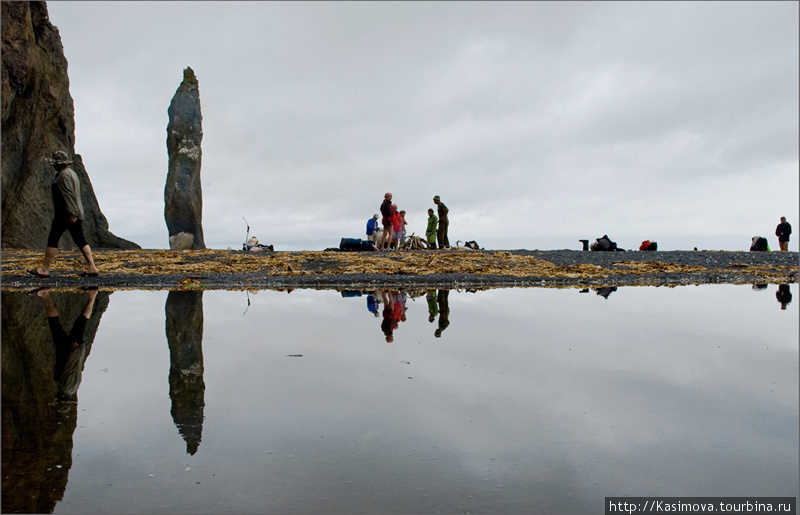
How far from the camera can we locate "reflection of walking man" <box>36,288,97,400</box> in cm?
432

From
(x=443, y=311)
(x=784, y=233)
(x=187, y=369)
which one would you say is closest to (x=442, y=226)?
(x=784, y=233)

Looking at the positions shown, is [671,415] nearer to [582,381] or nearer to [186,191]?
[582,381]

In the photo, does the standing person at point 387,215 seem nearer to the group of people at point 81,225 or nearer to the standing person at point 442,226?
the group of people at point 81,225

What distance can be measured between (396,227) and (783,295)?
15.0m

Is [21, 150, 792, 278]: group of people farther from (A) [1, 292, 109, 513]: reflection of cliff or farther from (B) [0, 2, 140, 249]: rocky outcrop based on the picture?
(A) [1, 292, 109, 513]: reflection of cliff

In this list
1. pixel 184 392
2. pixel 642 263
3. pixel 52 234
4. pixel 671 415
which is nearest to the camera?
pixel 671 415

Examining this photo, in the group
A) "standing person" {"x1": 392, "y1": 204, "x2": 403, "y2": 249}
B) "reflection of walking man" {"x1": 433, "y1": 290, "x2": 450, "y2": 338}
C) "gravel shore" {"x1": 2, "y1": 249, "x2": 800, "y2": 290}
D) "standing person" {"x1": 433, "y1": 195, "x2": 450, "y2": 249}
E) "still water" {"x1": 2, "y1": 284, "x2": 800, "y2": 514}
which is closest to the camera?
"still water" {"x1": 2, "y1": 284, "x2": 800, "y2": 514}

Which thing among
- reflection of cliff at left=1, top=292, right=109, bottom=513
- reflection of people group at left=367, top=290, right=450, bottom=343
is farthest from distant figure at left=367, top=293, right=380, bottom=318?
reflection of cliff at left=1, top=292, right=109, bottom=513

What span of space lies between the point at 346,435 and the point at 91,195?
27052 millimetres

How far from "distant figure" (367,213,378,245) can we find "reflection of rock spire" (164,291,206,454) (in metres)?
15.2

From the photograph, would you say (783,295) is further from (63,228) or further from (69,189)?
(63,228)

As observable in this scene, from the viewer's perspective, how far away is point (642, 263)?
16.2 meters

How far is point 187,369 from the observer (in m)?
4.76

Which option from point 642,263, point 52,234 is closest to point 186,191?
point 52,234
